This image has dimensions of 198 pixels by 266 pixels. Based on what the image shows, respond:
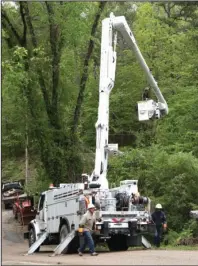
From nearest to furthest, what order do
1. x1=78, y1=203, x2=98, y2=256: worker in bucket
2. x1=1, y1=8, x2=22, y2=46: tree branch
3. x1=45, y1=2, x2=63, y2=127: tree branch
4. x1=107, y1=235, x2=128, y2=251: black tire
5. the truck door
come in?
1. x1=78, y1=203, x2=98, y2=256: worker in bucket
2. x1=107, y1=235, x2=128, y2=251: black tire
3. the truck door
4. x1=1, y1=8, x2=22, y2=46: tree branch
5. x1=45, y1=2, x2=63, y2=127: tree branch

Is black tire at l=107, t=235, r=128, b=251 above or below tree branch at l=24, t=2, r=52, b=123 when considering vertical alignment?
below

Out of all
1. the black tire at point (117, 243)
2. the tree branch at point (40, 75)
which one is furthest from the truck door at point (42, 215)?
the tree branch at point (40, 75)

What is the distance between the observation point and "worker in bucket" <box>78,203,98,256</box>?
1664 cm

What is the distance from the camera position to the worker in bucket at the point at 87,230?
1664cm

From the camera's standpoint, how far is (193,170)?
25062mm

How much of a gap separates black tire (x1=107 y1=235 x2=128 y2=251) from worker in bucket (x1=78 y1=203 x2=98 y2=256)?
9.31 ft

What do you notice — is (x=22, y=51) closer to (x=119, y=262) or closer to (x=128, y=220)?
(x=128, y=220)

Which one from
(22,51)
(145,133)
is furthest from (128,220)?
(145,133)

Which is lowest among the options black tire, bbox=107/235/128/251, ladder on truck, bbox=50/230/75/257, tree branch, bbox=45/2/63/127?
black tire, bbox=107/235/128/251

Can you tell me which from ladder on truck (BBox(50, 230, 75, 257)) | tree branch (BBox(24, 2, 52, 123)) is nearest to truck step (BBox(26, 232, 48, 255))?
ladder on truck (BBox(50, 230, 75, 257))

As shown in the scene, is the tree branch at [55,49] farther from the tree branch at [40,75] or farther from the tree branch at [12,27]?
the tree branch at [12,27]

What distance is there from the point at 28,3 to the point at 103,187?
14269 millimetres

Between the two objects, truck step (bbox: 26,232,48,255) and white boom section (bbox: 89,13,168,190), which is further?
truck step (bbox: 26,232,48,255)

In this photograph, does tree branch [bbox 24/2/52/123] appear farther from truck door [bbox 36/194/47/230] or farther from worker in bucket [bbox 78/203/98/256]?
worker in bucket [bbox 78/203/98/256]
